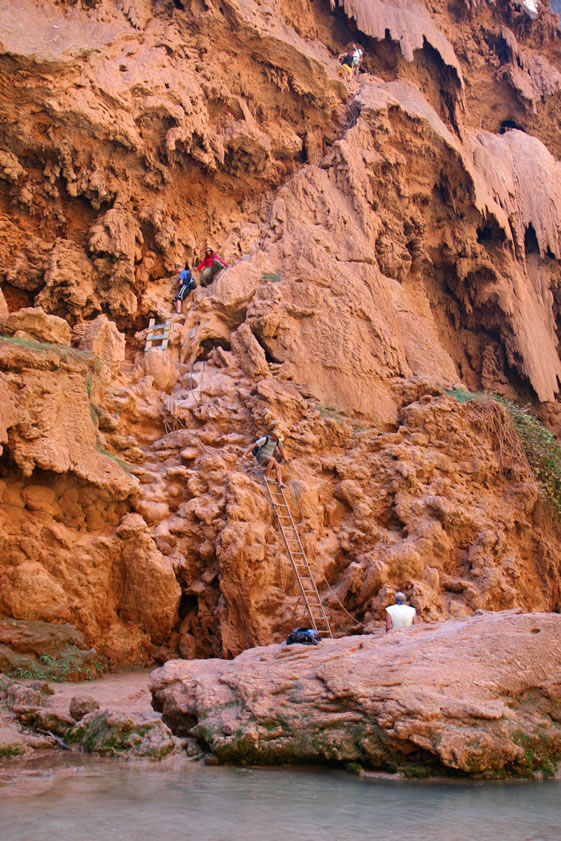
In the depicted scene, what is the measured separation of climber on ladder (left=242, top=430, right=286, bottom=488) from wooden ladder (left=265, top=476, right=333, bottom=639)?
0.44 feet

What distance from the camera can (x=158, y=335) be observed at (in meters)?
11.6

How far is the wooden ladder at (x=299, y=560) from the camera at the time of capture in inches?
338

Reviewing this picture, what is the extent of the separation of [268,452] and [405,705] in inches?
193

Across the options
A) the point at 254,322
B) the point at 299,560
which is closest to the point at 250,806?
the point at 299,560

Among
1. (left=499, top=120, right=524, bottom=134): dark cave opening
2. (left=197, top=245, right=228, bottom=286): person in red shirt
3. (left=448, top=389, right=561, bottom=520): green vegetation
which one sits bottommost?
(left=448, top=389, right=561, bottom=520): green vegetation

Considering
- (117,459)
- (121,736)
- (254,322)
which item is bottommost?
(121,736)

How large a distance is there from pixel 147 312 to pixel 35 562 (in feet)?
17.3

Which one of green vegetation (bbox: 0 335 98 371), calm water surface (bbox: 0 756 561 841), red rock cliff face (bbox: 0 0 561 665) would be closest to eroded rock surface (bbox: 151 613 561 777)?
calm water surface (bbox: 0 756 561 841)

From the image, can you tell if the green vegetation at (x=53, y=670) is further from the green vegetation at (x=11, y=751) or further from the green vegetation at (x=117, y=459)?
the green vegetation at (x=117, y=459)

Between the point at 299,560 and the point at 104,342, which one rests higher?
the point at 104,342

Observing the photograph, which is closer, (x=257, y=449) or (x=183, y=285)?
(x=257, y=449)

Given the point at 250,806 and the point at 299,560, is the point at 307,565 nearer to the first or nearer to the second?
the point at 299,560

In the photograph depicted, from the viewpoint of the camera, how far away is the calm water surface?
388cm

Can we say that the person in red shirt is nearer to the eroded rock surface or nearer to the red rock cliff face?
the red rock cliff face
